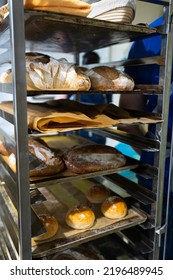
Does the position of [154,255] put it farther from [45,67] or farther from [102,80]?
[45,67]

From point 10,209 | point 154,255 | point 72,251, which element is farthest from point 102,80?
point 72,251

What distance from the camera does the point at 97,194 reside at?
1.20m

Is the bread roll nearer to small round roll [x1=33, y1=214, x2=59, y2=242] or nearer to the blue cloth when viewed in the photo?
the blue cloth

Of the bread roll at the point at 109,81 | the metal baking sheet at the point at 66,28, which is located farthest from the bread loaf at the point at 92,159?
the metal baking sheet at the point at 66,28

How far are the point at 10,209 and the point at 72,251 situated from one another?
0.51 m

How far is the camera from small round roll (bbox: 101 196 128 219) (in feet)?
3.44

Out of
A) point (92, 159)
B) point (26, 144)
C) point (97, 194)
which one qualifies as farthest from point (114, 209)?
point (26, 144)

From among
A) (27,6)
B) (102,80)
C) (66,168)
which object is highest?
(27,6)

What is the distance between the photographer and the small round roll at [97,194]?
1195 mm

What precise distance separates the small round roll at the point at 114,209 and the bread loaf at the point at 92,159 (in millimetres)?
202

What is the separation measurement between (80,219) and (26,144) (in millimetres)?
440

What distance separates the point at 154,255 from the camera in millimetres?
1070

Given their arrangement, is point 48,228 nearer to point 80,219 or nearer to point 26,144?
point 80,219

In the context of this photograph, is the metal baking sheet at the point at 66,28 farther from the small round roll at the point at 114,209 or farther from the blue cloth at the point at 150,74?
the small round roll at the point at 114,209
